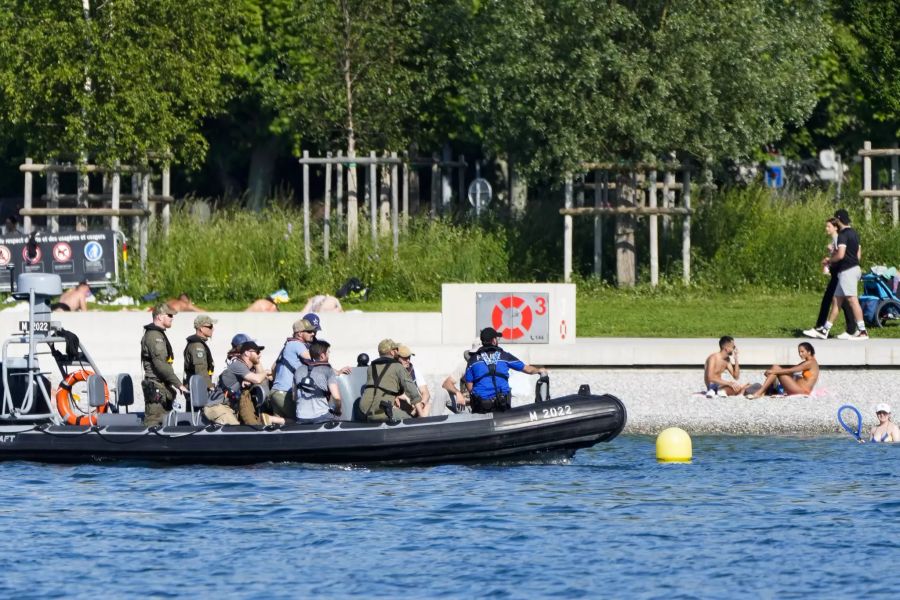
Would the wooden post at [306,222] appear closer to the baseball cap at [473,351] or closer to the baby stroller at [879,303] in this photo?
the baby stroller at [879,303]

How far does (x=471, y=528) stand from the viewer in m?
17.4

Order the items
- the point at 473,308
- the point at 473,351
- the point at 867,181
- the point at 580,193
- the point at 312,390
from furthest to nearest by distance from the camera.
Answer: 1. the point at 580,193
2. the point at 867,181
3. the point at 473,308
4. the point at 473,351
5. the point at 312,390

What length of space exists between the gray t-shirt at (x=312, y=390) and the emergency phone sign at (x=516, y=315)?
4955mm

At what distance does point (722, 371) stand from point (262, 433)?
6.05m

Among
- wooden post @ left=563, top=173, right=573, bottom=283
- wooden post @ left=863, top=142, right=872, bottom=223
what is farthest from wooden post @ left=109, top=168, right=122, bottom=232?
wooden post @ left=863, top=142, right=872, bottom=223

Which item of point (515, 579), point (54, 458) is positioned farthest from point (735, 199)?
point (515, 579)

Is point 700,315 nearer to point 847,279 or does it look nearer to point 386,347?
point 847,279

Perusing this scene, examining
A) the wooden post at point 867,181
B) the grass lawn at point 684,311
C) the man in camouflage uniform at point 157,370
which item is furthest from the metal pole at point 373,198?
the man in camouflage uniform at point 157,370

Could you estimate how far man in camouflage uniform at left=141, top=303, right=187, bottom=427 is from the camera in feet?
66.8

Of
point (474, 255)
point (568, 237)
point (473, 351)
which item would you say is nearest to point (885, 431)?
point (473, 351)

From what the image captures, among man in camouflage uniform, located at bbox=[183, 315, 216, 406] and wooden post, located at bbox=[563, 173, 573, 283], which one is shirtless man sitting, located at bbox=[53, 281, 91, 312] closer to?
man in camouflage uniform, located at bbox=[183, 315, 216, 406]

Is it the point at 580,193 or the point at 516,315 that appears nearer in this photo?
the point at 516,315

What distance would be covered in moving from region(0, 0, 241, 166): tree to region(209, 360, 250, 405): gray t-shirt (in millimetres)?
10061

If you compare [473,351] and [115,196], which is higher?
[115,196]
